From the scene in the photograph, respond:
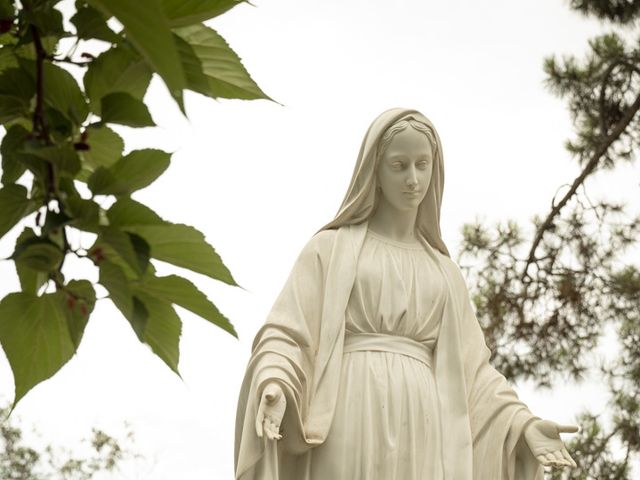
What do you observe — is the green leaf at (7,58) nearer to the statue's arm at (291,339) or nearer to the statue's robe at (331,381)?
the statue's arm at (291,339)

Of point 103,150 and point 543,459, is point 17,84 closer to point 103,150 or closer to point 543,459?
point 103,150

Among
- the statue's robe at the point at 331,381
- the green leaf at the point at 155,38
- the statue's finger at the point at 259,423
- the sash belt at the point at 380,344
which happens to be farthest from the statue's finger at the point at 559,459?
the green leaf at the point at 155,38

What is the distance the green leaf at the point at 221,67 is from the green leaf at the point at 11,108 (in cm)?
24

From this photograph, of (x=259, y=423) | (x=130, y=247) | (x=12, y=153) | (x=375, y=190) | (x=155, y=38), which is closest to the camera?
(x=155, y=38)

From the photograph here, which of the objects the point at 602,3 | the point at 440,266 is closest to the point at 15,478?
the point at 602,3

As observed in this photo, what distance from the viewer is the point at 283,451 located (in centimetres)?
568

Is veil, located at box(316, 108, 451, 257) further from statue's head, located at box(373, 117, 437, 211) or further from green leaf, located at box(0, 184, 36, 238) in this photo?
green leaf, located at box(0, 184, 36, 238)

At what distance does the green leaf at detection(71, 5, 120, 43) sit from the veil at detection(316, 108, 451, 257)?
4.49m

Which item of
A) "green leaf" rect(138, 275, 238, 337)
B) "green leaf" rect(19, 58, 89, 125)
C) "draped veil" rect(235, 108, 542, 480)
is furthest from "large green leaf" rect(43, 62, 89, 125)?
"draped veil" rect(235, 108, 542, 480)

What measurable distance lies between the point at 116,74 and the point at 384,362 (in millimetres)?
4284

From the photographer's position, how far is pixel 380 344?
6008 mm

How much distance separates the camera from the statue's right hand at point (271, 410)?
5.30m

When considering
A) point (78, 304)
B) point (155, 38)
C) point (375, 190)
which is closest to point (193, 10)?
point (155, 38)

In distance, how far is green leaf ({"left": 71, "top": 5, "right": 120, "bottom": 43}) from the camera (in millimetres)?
1752
